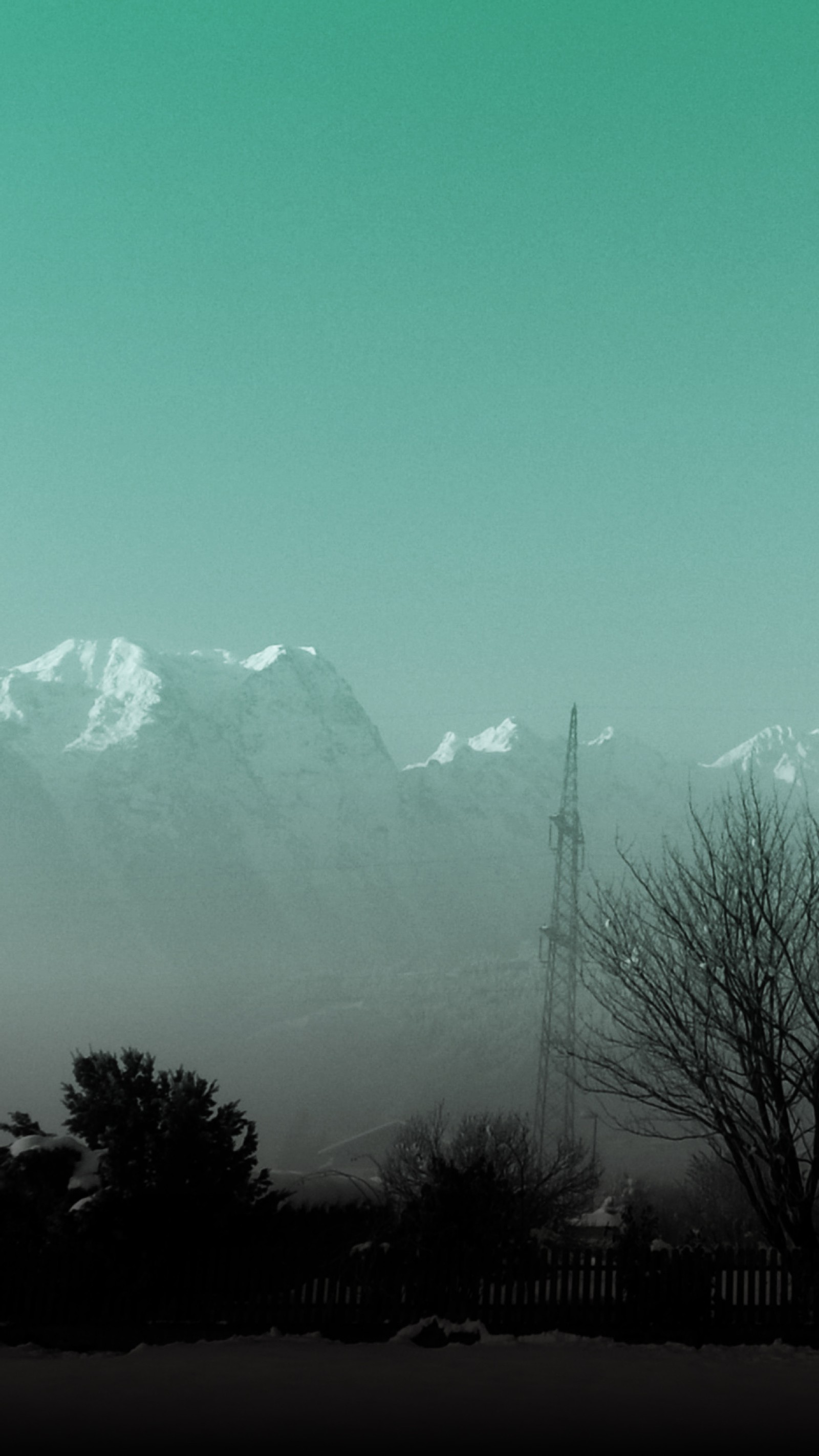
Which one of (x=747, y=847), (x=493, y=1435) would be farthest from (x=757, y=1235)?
(x=493, y=1435)

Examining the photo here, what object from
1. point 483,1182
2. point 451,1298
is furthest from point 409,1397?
point 483,1182

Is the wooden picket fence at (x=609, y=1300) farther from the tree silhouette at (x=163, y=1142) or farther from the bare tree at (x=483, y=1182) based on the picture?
the tree silhouette at (x=163, y=1142)

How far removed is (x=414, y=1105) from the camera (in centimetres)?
14888

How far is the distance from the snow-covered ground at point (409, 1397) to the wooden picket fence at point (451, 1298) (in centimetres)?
54

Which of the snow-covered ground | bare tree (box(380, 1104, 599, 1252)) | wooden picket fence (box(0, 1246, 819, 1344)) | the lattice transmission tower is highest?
the lattice transmission tower

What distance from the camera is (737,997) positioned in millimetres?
20875

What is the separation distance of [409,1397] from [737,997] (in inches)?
360

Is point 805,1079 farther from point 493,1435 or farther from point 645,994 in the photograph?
point 493,1435

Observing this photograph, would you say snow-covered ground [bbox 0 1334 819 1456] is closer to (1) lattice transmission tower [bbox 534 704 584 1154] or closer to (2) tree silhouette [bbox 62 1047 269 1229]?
(2) tree silhouette [bbox 62 1047 269 1229]

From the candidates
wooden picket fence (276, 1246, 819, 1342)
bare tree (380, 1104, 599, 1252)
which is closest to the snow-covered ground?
wooden picket fence (276, 1246, 819, 1342)

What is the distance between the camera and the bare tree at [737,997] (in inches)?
813

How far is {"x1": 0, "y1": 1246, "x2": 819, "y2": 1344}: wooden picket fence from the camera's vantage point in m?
18.4

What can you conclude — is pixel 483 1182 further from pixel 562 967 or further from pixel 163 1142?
pixel 562 967

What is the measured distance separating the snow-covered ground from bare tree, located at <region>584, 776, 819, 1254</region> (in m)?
3.41
